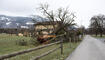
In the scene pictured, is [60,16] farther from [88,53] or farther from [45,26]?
[88,53]

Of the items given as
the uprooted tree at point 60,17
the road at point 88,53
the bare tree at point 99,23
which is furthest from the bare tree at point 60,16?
the bare tree at point 99,23

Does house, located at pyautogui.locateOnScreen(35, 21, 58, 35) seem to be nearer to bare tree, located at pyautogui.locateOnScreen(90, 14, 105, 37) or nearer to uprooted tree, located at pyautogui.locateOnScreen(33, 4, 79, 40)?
uprooted tree, located at pyautogui.locateOnScreen(33, 4, 79, 40)

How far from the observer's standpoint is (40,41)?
2225cm

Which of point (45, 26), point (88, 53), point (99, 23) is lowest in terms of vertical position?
point (88, 53)

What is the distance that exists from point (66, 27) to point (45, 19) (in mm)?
6226

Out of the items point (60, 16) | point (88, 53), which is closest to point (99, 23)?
point (60, 16)

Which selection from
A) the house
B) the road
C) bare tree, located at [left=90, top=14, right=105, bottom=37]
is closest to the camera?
the road

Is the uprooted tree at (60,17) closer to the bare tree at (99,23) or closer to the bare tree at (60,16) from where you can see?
the bare tree at (60,16)

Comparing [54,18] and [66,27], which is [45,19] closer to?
[54,18]

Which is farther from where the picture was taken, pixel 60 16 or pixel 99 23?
pixel 99 23

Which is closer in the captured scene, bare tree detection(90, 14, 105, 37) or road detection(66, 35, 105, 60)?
road detection(66, 35, 105, 60)

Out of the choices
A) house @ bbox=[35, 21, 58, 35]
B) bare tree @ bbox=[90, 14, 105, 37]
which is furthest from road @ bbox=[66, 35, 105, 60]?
bare tree @ bbox=[90, 14, 105, 37]

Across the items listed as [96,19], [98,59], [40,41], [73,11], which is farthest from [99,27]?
[98,59]

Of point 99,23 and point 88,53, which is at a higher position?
point 99,23
